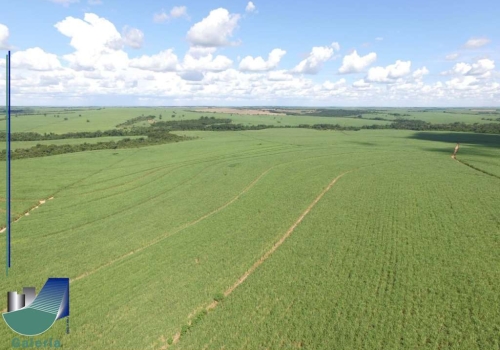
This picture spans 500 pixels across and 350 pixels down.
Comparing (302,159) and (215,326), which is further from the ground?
(302,159)

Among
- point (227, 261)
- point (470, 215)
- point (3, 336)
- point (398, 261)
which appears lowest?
point (3, 336)

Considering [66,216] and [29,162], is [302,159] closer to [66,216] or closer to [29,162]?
[66,216]

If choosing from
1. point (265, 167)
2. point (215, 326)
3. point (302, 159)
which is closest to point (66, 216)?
point (215, 326)

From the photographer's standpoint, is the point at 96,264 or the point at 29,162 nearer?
the point at 96,264

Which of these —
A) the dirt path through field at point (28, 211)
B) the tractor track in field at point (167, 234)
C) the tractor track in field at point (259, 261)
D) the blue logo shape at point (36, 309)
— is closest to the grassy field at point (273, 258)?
the tractor track in field at point (259, 261)

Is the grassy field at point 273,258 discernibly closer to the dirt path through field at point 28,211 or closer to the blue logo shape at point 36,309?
the dirt path through field at point 28,211

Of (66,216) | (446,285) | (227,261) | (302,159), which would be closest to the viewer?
(446,285)

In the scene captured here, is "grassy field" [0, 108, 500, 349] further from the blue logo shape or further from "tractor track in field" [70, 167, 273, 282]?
the blue logo shape
